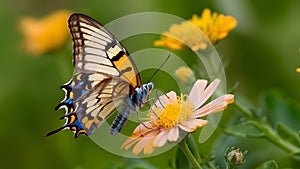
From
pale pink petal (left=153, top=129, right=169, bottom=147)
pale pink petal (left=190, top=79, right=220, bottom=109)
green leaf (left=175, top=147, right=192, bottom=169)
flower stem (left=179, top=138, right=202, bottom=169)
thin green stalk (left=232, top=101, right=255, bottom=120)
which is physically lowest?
thin green stalk (left=232, top=101, right=255, bottom=120)

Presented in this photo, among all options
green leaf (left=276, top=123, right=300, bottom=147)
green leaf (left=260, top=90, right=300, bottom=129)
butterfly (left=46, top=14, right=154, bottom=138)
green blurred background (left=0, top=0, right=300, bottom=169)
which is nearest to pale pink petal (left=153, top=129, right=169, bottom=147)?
butterfly (left=46, top=14, right=154, bottom=138)

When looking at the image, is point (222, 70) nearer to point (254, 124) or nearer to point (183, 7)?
Answer: point (254, 124)

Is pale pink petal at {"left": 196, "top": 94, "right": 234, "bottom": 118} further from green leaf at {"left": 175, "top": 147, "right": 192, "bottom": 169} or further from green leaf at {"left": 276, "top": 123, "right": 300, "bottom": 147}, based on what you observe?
green leaf at {"left": 276, "top": 123, "right": 300, "bottom": 147}

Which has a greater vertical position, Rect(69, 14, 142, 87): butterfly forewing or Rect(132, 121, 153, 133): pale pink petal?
Rect(69, 14, 142, 87): butterfly forewing

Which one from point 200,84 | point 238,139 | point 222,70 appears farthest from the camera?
point 238,139

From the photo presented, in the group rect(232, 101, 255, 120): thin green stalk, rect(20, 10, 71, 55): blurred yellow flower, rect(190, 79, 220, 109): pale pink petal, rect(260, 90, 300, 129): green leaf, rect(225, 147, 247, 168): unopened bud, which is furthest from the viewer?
rect(20, 10, 71, 55): blurred yellow flower

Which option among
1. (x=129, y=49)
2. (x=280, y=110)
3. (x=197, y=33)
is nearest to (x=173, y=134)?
(x=197, y=33)

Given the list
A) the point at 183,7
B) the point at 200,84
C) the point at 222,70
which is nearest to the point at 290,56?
the point at 183,7
